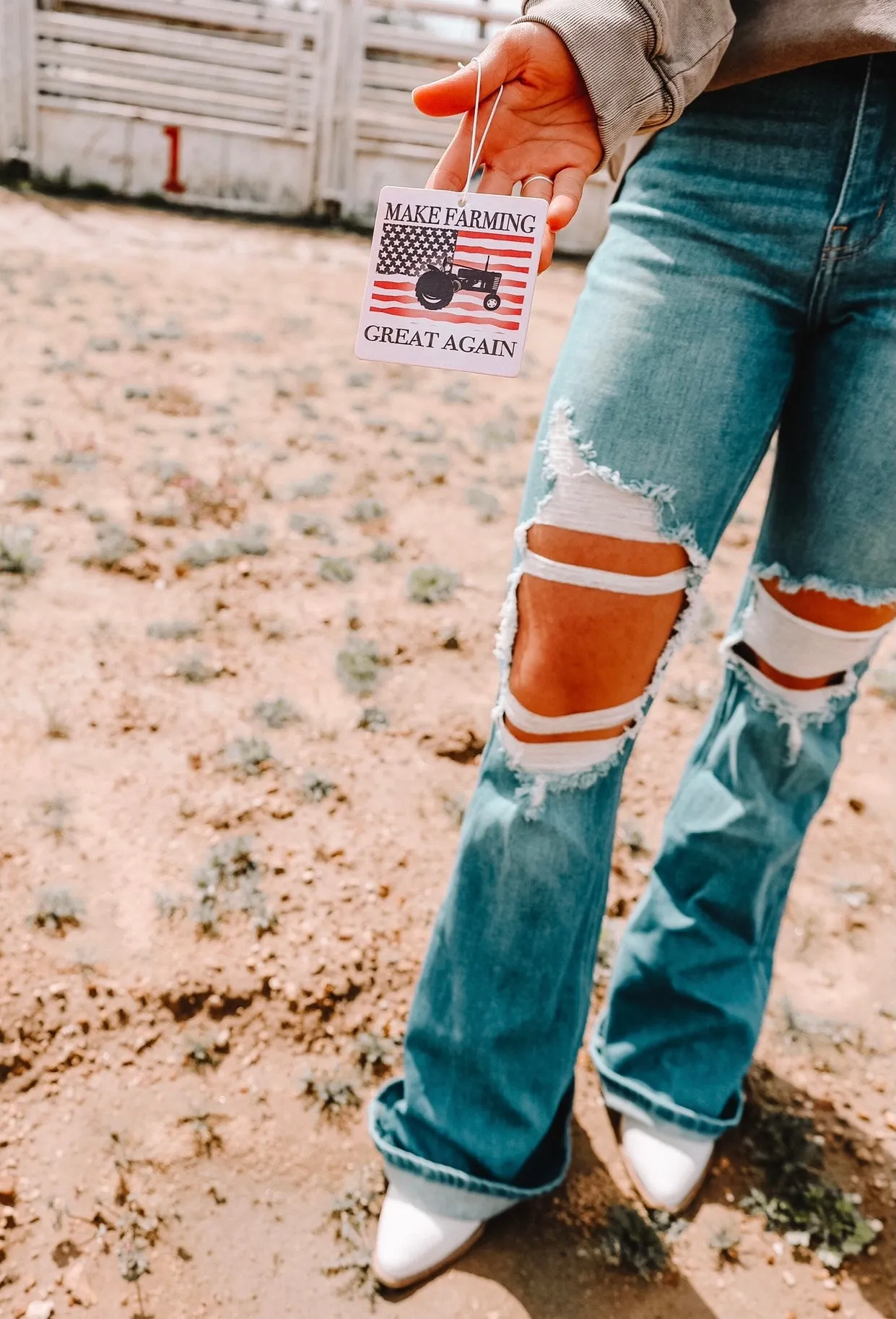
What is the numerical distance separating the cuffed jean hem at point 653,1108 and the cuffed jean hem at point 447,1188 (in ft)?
0.69

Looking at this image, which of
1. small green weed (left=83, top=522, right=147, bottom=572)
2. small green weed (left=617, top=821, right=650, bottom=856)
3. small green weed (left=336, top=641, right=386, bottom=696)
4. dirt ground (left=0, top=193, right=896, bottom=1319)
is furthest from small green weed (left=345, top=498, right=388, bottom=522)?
small green weed (left=617, top=821, right=650, bottom=856)

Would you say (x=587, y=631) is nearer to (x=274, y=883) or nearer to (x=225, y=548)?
(x=274, y=883)

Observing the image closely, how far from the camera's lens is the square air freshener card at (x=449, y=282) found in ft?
3.41

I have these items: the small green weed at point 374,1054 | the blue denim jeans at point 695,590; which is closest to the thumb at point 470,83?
the blue denim jeans at point 695,590

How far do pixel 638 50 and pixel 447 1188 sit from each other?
156cm

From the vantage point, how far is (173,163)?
31.8 feet

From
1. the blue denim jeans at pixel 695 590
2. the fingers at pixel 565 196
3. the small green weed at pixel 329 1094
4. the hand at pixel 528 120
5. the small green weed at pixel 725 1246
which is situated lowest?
the small green weed at pixel 725 1246

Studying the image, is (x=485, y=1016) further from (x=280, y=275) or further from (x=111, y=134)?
(x=111, y=134)

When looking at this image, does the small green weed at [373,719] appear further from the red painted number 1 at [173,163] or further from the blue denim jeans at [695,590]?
the red painted number 1 at [173,163]

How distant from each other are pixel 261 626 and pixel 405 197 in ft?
7.49

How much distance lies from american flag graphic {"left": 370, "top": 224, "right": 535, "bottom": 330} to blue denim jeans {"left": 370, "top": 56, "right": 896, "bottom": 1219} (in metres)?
0.23

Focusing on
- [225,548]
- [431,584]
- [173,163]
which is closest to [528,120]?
[431,584]

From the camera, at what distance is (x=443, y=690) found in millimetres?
3059

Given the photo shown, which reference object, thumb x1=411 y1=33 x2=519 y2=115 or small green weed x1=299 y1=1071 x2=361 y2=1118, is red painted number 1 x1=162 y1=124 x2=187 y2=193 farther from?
thumb x1=411 y1=33 x2=519 y2=115
